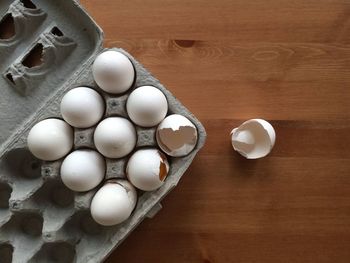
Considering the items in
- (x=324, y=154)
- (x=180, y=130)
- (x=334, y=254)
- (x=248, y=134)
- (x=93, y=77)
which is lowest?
(x=334, y=254)

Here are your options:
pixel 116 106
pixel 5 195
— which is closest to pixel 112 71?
pixel 116 106

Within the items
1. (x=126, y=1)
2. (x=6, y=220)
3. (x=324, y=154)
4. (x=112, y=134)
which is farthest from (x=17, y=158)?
(x=324, y=154)

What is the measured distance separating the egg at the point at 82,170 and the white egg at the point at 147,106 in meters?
0.08

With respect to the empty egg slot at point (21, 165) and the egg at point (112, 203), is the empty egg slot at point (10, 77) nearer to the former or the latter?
the empty egg slot at point (21, 165)

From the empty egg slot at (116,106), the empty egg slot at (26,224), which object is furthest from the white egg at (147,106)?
the empty egg slot at (26,224)

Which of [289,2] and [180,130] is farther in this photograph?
[289,2]

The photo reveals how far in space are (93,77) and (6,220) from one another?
267mm

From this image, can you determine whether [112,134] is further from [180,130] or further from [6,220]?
[6,220]

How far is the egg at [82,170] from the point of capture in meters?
0.73

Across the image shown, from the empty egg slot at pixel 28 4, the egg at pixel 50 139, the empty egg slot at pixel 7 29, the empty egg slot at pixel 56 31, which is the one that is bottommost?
the egg at pixel 50 139

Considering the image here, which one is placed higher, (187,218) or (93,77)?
(93,77)

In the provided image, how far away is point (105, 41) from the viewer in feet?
2.91

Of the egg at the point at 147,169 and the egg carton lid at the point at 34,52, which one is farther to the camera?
the egg carton lid at the point at 34,52

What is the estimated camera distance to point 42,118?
2.56 feet
